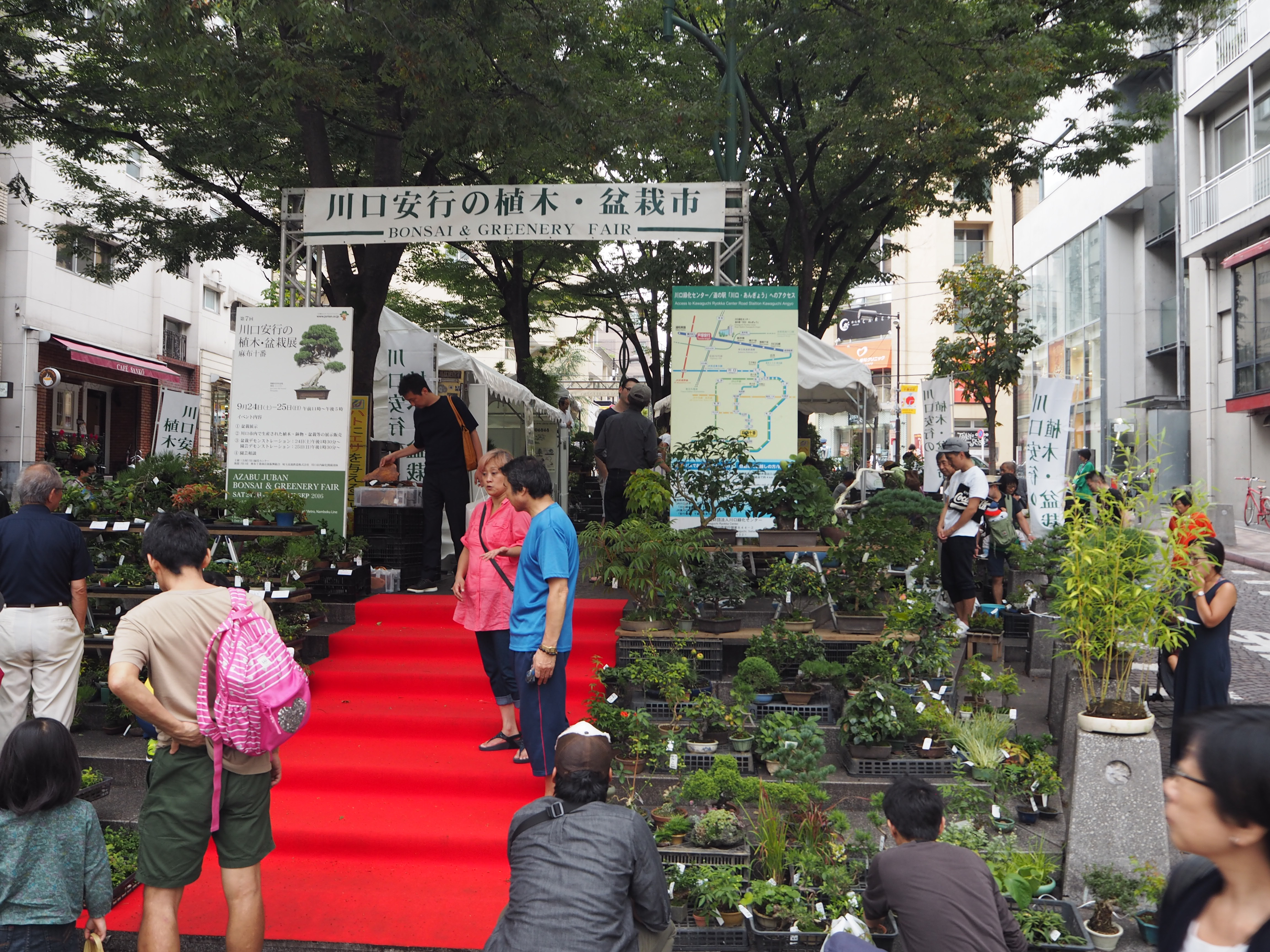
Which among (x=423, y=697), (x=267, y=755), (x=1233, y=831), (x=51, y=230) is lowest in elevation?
(x=423, y=697)

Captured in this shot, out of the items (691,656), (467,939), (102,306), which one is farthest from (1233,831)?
(102,306)

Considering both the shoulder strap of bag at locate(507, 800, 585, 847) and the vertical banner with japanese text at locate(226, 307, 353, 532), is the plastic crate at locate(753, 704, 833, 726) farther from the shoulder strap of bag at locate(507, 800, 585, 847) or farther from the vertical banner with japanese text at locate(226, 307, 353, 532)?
the vertical banner with japanese text at locate(226, 307, 353, 532)

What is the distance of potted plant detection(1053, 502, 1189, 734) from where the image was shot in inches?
177

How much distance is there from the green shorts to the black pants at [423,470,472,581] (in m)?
4.62

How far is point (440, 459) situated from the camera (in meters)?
8.08

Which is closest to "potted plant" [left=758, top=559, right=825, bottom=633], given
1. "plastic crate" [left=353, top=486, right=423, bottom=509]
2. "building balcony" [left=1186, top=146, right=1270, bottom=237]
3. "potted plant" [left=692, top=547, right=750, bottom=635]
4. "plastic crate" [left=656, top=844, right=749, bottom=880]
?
"potted plant" [left=692, top=547, right=750, bottom=635]

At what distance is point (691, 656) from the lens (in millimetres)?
6387

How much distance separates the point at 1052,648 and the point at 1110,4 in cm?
768

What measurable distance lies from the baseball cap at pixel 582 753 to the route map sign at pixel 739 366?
563cm

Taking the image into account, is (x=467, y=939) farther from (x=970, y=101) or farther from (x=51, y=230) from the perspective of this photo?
(x=51, y=230)

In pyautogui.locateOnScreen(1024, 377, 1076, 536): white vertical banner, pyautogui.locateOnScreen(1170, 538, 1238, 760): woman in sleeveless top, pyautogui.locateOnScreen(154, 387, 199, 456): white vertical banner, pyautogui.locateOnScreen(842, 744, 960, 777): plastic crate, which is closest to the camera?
pyautogui.locateOnScreen(1170, 538, 1238, 760): woman in sleeveless top

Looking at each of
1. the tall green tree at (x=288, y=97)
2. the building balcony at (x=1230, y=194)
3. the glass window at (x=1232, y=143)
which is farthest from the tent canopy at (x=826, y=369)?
the glass window at (x=1232, y=143)

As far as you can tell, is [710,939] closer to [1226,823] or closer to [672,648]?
[672,648]

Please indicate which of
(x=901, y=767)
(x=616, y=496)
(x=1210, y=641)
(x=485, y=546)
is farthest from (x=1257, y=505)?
(x=485, y=546)
